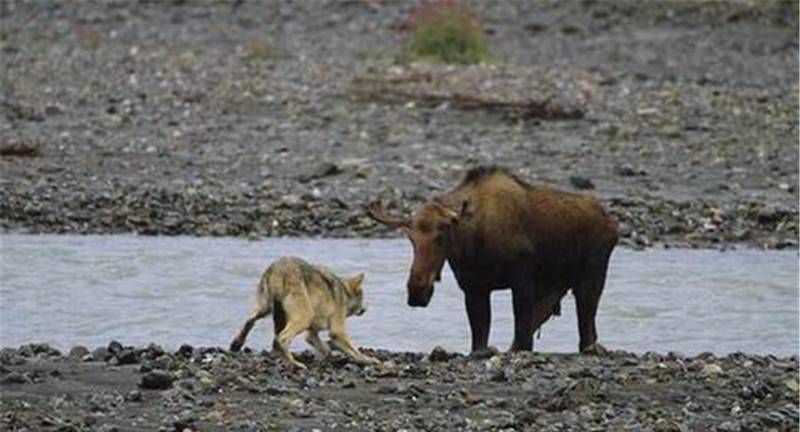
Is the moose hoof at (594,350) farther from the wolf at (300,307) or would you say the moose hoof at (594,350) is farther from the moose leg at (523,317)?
the wolf at (300,307)

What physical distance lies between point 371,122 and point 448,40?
20.5 ft

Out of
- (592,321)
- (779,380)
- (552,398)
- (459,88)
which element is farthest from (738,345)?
(459,88)


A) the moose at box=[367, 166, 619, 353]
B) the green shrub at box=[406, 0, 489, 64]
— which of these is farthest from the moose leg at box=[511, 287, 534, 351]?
the green shrub at box=[406, 0, 489, 64]

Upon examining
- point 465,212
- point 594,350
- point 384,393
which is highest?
point 465,212

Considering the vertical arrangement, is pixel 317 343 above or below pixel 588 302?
above

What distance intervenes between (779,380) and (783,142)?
487 inches

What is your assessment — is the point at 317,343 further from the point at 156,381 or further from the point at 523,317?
the point at 156,381

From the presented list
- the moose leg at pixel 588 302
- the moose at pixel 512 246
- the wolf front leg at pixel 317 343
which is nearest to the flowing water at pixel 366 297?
the moose leg at pixel 588 302

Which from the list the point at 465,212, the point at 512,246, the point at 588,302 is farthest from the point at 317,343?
the point at 588,302

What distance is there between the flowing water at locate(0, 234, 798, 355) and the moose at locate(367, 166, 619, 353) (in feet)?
3.42

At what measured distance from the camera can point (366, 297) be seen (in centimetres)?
1639

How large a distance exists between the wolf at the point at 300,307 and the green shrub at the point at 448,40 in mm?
17483

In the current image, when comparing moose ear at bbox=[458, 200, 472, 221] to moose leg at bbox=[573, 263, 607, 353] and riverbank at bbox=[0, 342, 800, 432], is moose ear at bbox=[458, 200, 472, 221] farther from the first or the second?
moose leg at bbox=[573, 263, 607, 353]

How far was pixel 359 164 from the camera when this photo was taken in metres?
21.9
